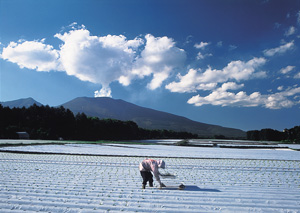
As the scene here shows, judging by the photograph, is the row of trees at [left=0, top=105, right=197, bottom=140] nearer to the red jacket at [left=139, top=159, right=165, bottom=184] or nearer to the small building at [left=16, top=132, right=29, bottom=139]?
the small building at [left=16, top=132, right=29, bottom=139]

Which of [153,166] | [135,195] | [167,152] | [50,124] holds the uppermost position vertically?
[50,124]

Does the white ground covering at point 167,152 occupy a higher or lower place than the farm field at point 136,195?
lower

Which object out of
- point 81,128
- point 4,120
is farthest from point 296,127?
point 4,120

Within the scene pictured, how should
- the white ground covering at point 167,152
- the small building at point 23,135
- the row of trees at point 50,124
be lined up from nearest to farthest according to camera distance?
the white ground covering at point 167,152
the small building at point 23,135
the row of trees at point 50,124

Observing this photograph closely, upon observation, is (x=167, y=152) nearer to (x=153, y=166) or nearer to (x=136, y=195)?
(x=153, y=166)

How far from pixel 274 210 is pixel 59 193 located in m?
6.73

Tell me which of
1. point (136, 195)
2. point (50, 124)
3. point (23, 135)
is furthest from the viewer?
point (50, 124)

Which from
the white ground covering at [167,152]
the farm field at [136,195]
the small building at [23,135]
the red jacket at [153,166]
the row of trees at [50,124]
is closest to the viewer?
the farm field at [136,195]

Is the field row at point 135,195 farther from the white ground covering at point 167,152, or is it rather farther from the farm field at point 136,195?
the white ground covering at point 167,152

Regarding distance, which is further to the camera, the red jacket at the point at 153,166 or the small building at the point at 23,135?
the small building at the point at 23,135

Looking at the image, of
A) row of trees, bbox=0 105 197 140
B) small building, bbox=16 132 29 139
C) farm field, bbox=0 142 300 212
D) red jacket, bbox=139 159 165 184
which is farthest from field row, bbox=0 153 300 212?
small building, bbox=16 132 29 139

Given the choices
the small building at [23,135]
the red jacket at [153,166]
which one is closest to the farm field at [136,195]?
the red jacket at [153,166]

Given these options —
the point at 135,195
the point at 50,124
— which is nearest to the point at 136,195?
the point at 135,195

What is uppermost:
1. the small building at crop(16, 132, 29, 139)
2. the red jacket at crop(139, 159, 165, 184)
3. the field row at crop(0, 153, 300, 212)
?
the red jacket at crop(139, 159, 165, 184)
